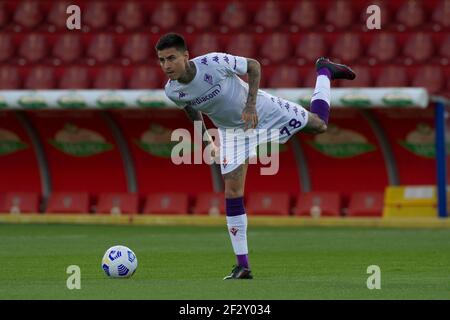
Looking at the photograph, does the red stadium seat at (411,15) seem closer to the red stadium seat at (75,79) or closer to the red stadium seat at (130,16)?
the red stadium seat at (130,16)

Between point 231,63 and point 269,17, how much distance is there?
13.1 metres

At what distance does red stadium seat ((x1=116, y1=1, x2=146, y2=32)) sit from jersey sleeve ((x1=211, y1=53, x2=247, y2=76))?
13.8 meters

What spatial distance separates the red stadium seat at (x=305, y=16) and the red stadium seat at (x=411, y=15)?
158cm

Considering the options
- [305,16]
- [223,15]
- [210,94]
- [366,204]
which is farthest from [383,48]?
[210,94]

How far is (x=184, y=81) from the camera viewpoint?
11.3m

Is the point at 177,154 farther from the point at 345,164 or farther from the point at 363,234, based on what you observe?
the point at 363,234

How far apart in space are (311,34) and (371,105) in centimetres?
408

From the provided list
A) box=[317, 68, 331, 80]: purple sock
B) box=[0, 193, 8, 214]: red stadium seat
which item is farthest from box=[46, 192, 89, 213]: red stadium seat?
box=[317, 68, 331, 80]: purple sock

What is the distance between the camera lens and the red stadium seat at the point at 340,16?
78.4ft

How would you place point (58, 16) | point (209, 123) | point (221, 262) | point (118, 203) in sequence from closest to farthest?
1. point (221, 262)
2. point (209, 123)
3. point (118, 203)
4. point (58, 16)

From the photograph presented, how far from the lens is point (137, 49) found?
24.3m

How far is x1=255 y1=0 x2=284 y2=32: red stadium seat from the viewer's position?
24.3m

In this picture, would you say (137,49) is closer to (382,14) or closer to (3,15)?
(3,15)

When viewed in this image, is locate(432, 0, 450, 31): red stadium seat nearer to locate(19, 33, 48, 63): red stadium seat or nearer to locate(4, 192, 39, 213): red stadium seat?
locate(19, 33, 48, 63): red stadium seat
